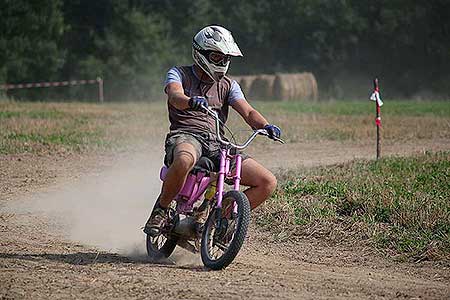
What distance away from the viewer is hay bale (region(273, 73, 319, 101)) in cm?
4816

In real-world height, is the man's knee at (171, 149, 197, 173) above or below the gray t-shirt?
below

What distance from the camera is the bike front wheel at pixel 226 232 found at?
806cm

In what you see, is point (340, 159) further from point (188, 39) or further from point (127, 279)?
point (188, 39)

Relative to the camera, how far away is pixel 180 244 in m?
9.14

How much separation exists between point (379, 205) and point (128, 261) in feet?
11.3

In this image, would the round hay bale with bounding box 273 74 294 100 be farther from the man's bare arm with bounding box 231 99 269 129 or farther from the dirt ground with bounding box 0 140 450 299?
the man's bare arm with bounding box 231 99 269 129

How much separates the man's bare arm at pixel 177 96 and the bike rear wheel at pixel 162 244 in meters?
1.09

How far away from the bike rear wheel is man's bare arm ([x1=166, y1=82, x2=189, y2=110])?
1092 mm

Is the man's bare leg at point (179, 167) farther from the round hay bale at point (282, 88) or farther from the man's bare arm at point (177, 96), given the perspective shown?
the round hay bale at point (282, 88)

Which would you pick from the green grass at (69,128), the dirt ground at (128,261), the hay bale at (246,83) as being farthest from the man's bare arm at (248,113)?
the hay bale at (246,83)

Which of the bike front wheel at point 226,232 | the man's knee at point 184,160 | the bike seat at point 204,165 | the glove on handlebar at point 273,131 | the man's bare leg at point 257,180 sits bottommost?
the bike front wheel at point 226,232

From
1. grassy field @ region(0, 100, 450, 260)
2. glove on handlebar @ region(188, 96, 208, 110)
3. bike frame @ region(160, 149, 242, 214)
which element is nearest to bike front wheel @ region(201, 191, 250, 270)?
bike frame @ region(160, 149, 242, 214)

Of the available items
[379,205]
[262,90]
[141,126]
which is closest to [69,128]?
[141,126]

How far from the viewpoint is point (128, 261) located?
29.8ft
